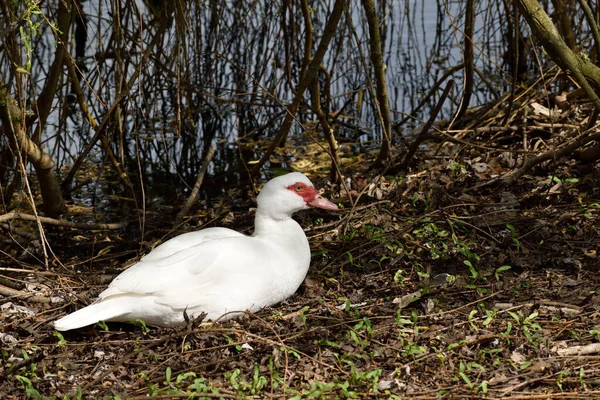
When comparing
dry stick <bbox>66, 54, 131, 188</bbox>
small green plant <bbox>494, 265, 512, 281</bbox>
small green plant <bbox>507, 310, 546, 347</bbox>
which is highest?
dry stick <bbox>66, 54, 131, 188</bbox>

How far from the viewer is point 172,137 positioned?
28.1 feet

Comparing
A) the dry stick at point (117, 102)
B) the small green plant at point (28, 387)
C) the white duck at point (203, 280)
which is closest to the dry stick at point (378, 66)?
the dry stick at point (117, 102)

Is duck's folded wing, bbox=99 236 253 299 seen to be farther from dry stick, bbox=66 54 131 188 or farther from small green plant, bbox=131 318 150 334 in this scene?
dry stick, bbox=66 54 131 188

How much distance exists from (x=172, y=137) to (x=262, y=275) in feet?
15.2

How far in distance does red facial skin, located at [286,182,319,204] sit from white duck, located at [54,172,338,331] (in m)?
0.26

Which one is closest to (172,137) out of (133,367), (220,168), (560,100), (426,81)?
(220,168)

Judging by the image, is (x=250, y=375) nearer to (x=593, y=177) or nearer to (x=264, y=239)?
(x=264, y=239)

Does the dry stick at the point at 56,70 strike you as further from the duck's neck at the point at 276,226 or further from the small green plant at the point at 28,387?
the small green plant at the point at 28,387

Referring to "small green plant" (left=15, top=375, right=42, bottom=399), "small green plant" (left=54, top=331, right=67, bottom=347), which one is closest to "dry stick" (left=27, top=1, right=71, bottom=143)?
"small green plant" (left=54, top=331, right=67, bottom=347)

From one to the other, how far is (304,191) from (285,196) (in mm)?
119

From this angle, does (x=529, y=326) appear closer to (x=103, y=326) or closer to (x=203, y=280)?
(x=203, y=280)

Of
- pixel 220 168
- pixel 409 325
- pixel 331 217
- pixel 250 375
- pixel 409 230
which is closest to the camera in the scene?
pixel 250 375

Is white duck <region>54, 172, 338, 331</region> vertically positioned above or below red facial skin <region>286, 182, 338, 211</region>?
below

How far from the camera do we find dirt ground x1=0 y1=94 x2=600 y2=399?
11.4 feet
